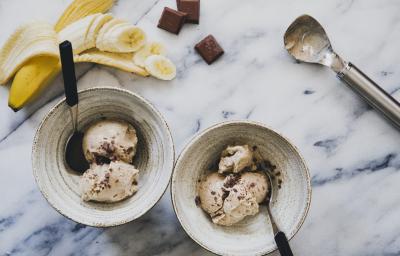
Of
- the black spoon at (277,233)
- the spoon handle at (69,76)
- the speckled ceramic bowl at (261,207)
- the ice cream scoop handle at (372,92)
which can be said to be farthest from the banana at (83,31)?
the ice cream scoop handle at (372,92)

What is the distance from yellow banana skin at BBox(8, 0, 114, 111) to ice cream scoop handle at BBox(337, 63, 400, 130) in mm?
655

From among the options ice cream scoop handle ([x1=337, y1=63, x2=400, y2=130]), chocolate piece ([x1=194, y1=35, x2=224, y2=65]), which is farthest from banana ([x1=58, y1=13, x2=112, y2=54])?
ice cream scoop handle ([x1=337, y1=63, x2=400, y2=130])

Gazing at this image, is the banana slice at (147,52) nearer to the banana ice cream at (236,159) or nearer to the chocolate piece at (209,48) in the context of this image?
the chocolate piece at (209,48)

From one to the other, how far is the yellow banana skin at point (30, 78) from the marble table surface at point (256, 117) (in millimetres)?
44

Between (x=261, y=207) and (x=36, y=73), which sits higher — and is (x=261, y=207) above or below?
below

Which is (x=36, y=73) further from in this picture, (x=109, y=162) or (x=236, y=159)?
(x=236, y=159)

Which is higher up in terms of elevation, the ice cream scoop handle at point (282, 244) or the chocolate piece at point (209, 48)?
the chocolate piece at point (209, 48)

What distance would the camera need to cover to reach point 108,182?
1.32 m

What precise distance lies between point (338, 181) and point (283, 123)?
20cm

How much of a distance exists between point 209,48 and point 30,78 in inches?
17.2

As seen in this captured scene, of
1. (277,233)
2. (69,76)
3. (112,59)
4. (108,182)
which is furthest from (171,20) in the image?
(277,233)

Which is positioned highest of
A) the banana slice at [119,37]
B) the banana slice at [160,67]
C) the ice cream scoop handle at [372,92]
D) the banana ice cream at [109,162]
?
the banana slice at [119,37]

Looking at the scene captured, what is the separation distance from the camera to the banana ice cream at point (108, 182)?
132 cm

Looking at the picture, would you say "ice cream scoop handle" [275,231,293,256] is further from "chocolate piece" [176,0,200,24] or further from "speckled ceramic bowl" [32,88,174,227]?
"chocolate piece" [176,0,200,24]
